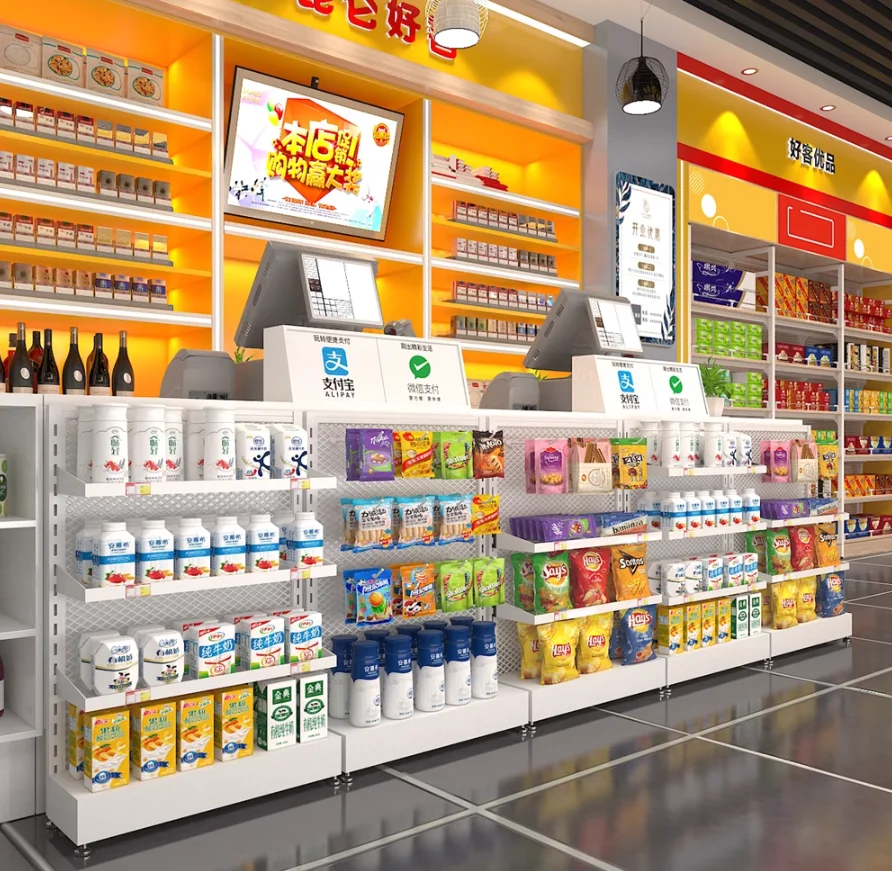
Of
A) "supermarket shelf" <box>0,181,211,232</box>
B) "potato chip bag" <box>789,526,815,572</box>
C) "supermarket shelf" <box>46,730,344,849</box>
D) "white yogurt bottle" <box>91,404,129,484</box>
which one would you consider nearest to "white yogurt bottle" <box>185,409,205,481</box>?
"white yogurt bottle" <box>91,404,129,484</box>

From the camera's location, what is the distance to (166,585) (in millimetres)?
2645

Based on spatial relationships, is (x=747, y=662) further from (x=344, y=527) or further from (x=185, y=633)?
(x=185, y=633)

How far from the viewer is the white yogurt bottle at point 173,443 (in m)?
2.73

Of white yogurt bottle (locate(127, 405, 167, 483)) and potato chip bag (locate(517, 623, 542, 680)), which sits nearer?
white yogurt bottle (locate(127, 405, 167, 483))

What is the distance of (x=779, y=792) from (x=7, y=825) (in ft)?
7.60

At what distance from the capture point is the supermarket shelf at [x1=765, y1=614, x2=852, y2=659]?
462 cm

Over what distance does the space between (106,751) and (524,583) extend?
5.55 ft

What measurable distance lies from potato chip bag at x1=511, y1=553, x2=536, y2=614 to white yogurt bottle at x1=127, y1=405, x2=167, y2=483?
1.53 m

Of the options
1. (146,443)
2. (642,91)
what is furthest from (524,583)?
(642,91)

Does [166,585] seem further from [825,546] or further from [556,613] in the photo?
[825,546]

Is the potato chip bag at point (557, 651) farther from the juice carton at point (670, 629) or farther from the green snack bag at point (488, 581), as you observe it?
the juice carton at point (670, 629)

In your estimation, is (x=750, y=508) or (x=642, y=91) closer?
(x=750, y=508)

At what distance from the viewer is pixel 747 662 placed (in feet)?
14.6

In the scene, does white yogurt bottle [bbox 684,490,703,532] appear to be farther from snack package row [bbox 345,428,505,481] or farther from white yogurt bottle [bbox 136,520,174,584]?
white yogurt bottle [bbox 136,520,174,584]
